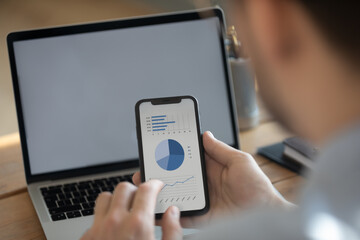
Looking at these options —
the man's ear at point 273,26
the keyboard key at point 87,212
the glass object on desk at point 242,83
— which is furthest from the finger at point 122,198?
the glass object on desk at point 242,83

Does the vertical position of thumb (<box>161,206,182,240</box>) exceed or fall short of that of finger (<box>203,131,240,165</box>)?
it falls short

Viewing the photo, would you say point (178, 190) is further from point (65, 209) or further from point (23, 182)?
point (23, 182)

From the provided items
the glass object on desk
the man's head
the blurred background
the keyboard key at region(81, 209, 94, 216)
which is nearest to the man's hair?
the man's head

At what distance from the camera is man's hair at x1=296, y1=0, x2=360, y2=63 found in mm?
Answer: 300

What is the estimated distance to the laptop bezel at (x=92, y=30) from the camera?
1.01 m

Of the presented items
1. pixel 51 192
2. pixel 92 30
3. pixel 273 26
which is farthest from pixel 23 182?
pixel 273 26

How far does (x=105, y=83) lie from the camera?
1.03m

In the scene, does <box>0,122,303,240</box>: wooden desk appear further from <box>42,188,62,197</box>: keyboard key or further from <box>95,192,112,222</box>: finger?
<box>95,192,112,222</box>: finger

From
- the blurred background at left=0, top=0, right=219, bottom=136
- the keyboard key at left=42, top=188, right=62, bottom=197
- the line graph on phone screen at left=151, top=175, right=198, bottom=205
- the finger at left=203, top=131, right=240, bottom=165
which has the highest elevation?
the blurred background at left=0, top=0, right=219, bottom=136

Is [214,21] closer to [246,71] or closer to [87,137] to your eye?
[246,71]

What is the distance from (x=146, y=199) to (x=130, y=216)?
0.04 m

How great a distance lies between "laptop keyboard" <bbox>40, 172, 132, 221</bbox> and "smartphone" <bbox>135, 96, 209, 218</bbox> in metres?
0.17

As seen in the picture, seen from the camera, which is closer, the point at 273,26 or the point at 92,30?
the point at 273,26

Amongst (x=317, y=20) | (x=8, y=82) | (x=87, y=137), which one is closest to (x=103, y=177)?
(x=87, y=137)
